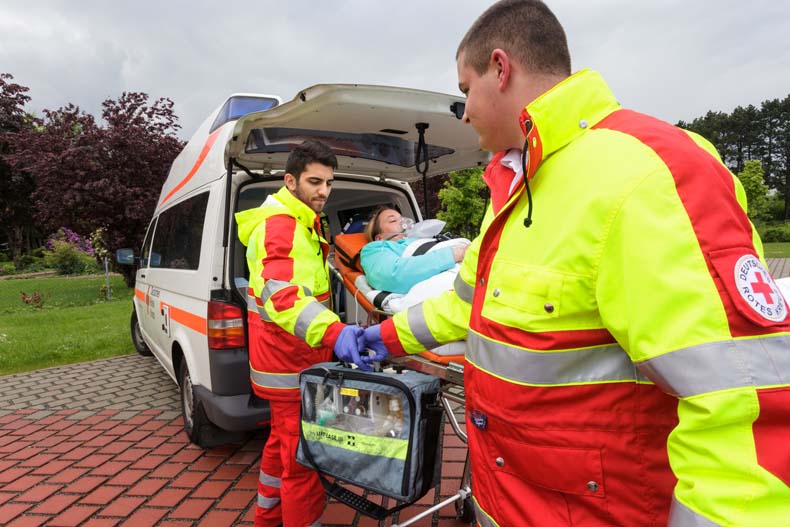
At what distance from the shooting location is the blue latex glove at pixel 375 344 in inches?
76.5

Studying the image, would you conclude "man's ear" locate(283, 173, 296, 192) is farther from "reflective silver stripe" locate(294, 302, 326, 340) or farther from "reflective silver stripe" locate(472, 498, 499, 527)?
"reflective silver stripe" locate(472, 498, 499, 527)

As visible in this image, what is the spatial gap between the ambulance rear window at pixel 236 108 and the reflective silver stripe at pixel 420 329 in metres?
2.18

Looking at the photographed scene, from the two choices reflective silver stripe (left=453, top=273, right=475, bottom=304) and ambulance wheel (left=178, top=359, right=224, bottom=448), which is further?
ambulance wheel (left=178, top=359, right=224, bottom=448)

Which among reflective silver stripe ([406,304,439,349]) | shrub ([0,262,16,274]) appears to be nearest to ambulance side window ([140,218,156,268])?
reflective silver stripe ([406,304,439,349])

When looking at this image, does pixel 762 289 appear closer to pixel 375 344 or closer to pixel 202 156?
pixel 375 344

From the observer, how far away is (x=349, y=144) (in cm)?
347

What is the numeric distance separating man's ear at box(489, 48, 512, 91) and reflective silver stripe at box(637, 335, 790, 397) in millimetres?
707

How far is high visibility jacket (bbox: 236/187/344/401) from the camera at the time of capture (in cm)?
215

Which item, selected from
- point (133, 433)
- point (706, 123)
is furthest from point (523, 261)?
point (706, 123)

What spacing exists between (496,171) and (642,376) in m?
0.64

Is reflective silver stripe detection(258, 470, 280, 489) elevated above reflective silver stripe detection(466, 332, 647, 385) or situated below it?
below

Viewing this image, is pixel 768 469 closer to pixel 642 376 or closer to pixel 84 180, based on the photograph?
pixel 642 376

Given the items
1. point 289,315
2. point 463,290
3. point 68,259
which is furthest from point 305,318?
point 68,259

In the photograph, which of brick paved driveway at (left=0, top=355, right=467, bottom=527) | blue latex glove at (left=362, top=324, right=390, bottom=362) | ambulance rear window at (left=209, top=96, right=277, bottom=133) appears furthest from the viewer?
ambulance rear window at (left=209, top=96, right=277, bottom=133)
